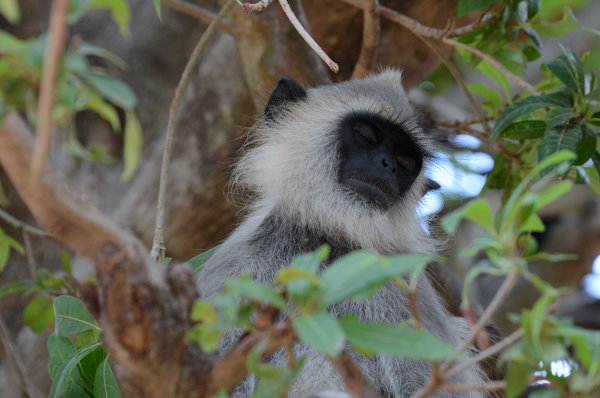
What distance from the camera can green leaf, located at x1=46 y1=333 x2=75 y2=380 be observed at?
217 cm

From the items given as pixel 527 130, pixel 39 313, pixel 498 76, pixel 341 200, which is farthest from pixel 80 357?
pixel 498 76

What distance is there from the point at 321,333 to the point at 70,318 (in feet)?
4.42

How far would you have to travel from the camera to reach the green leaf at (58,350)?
217 centimetres

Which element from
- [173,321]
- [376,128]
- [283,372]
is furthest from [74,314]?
[376,128]

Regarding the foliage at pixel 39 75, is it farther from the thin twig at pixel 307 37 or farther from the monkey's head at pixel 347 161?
the monkey's head at pixel 347 161

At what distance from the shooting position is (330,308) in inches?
103

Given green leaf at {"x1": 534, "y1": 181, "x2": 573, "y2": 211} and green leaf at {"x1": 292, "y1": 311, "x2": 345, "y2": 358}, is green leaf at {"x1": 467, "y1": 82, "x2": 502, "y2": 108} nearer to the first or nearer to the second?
green leaf at {"x1": 534, "y1": 181, "x2": 573, "y2": 211}

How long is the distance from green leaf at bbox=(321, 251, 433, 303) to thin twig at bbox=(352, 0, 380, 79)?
7.78ft

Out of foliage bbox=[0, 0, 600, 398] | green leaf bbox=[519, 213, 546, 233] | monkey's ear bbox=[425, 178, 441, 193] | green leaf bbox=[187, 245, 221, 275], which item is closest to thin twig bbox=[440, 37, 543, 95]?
monkey's ear bbox=[425, 178, 441, 193]

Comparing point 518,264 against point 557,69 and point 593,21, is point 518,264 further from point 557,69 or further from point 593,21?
point 593,21

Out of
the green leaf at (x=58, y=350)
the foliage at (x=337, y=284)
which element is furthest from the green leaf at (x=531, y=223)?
the green leaf at (x=58, y=350)

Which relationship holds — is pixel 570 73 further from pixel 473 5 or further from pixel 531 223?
pixel 531 223

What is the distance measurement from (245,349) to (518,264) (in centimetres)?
54

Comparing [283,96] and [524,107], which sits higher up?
[524,107]
